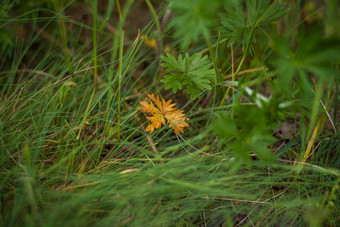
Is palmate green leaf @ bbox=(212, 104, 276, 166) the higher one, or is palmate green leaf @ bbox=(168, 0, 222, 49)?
palmate green leaf @ bbox=(168, 0, 222, 49)

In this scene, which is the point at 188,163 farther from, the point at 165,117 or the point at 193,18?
the point at 193,18

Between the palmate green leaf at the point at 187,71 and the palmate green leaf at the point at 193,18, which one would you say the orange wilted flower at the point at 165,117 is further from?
the palmate green leaf at the point at 193,18

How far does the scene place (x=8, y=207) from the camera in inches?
51.3

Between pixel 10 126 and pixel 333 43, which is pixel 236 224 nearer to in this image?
pixel 333 43

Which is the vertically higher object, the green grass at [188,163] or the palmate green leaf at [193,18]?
the palmate green leaf at [193,18]

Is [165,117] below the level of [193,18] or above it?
below

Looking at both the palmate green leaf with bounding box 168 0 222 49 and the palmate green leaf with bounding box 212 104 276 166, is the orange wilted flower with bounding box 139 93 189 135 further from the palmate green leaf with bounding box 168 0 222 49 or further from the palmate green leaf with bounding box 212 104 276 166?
the palmate green leaf with bounding box 168 0 222 49

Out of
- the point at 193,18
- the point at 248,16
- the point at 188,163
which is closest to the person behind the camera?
the point at 193,18

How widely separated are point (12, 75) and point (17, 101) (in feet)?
1.15

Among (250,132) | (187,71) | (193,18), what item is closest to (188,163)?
(250,132)

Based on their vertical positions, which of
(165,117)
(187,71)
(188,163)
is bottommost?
(188,163)

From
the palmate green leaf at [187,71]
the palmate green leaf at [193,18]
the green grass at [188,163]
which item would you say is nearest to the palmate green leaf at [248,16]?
the green grass at [188,163]

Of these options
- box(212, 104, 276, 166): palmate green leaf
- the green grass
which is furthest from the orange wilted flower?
box(212, 104, 276, 166): palmate green leaf

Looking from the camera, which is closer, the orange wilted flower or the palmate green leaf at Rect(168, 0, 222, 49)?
the palmate green leaf at Rect(168, 0, 222, 49)
